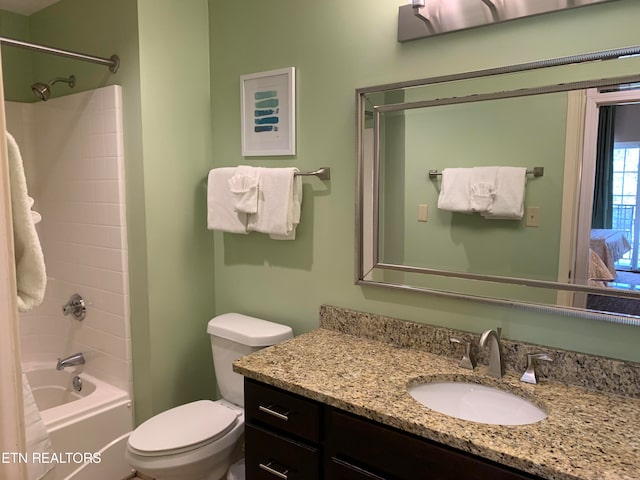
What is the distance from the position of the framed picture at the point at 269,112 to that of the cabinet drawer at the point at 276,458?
1.19 meters

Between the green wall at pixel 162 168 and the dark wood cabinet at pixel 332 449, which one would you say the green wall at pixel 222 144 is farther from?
the dark wood cabinet at pixel 332 449

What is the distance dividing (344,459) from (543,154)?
3.74ft

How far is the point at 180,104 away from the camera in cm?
227

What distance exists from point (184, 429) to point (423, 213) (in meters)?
1.31

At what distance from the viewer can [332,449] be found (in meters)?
1.43

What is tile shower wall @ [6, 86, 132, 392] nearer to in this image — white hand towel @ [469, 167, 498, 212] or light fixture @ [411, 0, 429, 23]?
light fixture @ [411, 0, 429, 23]

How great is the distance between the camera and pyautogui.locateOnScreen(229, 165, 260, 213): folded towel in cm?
209

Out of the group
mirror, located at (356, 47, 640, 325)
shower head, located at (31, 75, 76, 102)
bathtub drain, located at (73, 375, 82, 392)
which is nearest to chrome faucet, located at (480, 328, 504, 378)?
mirror, located at (356, 47, 640, 325)

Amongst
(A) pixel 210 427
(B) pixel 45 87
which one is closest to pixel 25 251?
(A) pixel 210 427

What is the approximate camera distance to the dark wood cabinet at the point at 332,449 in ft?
3.92

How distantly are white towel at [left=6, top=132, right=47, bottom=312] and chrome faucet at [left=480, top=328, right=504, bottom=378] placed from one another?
1264 mm

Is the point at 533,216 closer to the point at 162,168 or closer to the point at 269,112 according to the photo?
the point at 269,112

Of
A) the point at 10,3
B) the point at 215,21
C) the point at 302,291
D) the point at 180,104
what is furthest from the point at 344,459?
the point at 10,3

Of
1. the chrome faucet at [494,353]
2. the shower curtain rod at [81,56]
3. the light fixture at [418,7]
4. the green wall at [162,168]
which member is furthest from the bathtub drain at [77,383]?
the light fixture at [418,7]
